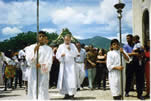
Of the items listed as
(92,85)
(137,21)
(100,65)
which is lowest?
(92,85)

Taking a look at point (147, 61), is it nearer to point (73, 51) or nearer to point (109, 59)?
point (109, 59)

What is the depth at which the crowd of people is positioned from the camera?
8078 millimetres

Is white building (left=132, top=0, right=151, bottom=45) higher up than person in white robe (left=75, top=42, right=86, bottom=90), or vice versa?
white building (left=132, top=0, right=151, bottom=45)

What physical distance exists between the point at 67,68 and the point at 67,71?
10 centimetres

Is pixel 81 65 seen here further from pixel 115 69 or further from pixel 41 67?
pixel 41 67

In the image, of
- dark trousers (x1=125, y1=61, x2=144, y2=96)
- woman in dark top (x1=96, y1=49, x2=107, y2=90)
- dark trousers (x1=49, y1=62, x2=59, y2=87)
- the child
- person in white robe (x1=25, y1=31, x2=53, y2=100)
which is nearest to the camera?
person in white robe (x1=25, y1=31, x2=53, y2=100)

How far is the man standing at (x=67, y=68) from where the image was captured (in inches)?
386

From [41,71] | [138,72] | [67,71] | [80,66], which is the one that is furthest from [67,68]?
[80,66]

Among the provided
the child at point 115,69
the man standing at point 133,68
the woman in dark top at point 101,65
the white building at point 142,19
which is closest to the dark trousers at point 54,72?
the woman in dark top at point 101,65

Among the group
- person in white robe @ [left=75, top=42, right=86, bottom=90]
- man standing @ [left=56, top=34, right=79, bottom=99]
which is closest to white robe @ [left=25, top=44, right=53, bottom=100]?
man standing @ [left=56, top=34, right=79, bottom=99]

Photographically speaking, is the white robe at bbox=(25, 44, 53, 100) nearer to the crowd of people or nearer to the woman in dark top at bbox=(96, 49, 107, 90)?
the crowd of people

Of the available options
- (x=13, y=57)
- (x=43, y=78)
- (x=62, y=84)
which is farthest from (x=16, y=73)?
(x=43, y=78)

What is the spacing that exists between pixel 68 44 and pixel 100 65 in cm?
319

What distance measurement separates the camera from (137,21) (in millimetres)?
18891
